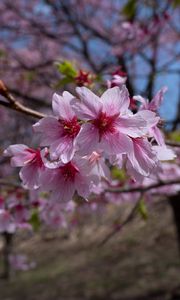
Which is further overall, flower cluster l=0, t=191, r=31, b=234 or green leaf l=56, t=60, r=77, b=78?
flower cluster l=0, t=191, r=31, b=234

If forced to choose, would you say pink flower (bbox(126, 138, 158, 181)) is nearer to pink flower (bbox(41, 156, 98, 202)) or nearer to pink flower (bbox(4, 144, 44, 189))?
pink flower (bbox(41, 156, 98, 202))

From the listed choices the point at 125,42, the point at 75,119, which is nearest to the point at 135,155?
the point at 75,119

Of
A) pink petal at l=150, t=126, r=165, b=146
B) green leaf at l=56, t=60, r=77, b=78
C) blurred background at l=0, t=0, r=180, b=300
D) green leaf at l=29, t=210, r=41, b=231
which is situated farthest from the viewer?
blurred background at l=0, t=0, r=180, b=300

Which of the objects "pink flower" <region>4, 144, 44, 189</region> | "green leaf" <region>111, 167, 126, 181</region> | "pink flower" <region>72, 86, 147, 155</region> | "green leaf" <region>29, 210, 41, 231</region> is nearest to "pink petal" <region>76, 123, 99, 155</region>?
"pink flower" <region>72, 86, 147, 155</region>

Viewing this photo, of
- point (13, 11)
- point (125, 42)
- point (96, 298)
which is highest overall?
point (13, 11)

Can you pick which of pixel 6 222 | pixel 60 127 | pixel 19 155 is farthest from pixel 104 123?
pixel 6 222

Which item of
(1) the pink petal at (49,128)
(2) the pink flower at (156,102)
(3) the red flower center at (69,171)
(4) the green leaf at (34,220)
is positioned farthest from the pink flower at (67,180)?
(4) the green leaf at (34,220)

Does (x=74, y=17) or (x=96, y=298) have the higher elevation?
(x=74, y=17)

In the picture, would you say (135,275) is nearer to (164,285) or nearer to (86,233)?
(164,285)
